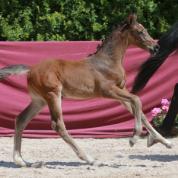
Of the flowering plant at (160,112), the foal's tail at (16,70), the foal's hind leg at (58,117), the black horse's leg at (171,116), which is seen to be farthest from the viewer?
the flowering plant at (160,112)

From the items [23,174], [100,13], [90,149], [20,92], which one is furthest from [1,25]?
[23,174]

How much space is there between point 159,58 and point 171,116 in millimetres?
1151

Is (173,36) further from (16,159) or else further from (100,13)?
(100,13)

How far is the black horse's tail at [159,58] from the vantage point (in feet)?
30.7

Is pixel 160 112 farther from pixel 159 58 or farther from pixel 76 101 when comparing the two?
pixel 159 58

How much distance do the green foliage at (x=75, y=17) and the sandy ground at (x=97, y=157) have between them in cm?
373

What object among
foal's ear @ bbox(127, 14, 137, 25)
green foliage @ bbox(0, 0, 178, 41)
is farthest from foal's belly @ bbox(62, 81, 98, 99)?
green foliage @ bbox(0, 0, 178, 41)

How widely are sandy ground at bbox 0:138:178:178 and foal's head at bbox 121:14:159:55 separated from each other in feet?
4.48

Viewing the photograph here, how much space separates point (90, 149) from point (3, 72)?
214cm

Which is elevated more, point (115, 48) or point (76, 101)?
point (115, 48)

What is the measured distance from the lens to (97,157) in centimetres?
Result: 870

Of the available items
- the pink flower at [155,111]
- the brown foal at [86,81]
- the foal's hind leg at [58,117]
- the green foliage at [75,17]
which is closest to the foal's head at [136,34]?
the brown foal at [86,81]

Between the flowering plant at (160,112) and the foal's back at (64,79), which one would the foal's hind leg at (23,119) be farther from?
the flowering plant at (160,112)

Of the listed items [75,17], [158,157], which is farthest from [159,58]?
[75,17]
